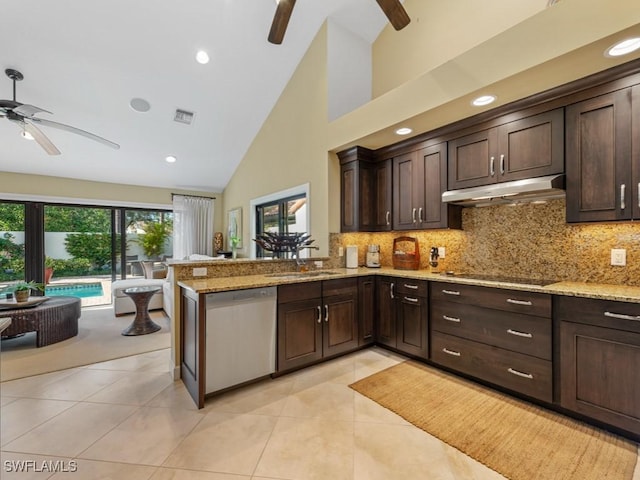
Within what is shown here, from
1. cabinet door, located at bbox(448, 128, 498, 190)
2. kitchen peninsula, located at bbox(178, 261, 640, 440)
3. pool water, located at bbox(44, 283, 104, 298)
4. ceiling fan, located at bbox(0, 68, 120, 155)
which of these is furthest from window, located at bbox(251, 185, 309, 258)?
pool water, located at bbox(44, 283, 104, 298)

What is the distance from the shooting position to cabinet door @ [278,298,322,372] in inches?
99.3

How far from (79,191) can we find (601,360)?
7581mm

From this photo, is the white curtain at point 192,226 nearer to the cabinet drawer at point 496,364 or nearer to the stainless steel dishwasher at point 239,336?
the stainless steel dishwasher at point 239,336

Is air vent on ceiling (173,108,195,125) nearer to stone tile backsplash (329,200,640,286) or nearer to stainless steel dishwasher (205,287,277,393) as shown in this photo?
stainless steel dishwasher (205,287,277,393)

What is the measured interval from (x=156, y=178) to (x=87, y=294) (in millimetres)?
2587

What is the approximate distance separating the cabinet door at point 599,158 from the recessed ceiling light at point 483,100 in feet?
1.72

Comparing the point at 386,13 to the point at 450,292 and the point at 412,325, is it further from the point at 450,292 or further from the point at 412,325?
the point at 412,325

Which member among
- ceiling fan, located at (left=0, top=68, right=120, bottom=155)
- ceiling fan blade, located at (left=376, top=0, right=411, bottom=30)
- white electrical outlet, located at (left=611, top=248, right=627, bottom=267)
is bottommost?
white electrical outlet, located at (left=611, top=248, right=627, bottom=267)

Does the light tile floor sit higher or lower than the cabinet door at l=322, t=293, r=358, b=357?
lower

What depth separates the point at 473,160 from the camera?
2680mm

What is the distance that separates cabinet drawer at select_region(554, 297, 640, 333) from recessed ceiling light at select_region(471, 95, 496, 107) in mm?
1618

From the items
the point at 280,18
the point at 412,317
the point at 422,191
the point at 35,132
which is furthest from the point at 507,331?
the point at 35,132

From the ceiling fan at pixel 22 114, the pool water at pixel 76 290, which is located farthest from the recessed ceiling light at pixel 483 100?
the pool water at pixel 76 290
